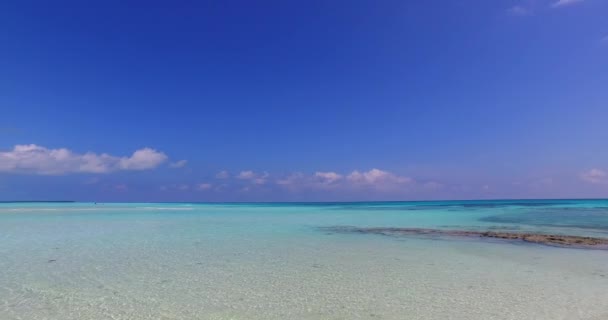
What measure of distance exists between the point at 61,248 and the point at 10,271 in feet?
11.6

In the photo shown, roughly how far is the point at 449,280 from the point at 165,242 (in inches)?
397

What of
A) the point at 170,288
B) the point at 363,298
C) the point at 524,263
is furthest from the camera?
the point at 524,263

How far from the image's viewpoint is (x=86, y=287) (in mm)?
6695

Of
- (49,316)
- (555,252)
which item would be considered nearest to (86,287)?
(49,316)

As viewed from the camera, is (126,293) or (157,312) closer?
(157,312)

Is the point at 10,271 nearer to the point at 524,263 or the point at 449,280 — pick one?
the point at 449,280

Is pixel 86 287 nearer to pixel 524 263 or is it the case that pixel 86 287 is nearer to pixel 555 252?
pixel 524 263

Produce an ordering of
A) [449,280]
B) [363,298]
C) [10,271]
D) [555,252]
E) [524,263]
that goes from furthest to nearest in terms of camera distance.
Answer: [555,252] → [524,263] → [10,271] → [449,280] → [363,298]

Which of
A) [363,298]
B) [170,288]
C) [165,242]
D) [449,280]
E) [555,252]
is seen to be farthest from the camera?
[165,242]

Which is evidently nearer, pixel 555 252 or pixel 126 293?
pixel 126 293

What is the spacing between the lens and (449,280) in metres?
7.30

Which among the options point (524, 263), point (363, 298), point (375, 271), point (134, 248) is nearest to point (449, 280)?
point (375, 271)

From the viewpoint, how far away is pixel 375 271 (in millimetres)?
8117

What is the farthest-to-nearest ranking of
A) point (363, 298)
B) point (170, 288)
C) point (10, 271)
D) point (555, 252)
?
1. point (555, 252)
2. point (10, 271)
3. point (170, 288)
4. point (363, 298)
